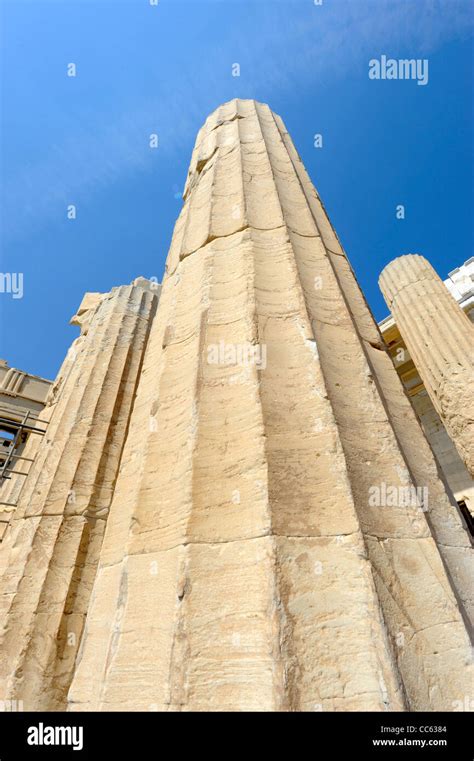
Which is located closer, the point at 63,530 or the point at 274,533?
the point at 274,533

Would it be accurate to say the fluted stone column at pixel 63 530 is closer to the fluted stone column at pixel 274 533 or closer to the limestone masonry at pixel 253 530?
the limestone masonry at pixel 253 530

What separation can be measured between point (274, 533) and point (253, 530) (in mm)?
112

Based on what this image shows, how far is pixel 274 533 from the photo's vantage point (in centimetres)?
189

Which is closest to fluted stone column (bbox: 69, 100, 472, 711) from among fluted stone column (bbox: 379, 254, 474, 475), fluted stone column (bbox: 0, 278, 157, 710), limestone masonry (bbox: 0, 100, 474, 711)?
limestone masonry (bbox: 0, 100, 474, 711)

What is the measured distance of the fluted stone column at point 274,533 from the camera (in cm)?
161

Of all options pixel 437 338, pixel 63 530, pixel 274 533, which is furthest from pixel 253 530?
pixel 437 338

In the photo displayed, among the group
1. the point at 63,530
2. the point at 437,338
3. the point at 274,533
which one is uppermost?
the point at 437,338

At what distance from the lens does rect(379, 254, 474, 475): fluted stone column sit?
6574 mm

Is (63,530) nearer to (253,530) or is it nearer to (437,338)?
(253,530)

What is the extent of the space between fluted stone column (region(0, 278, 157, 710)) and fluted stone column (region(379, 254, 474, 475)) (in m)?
5.15

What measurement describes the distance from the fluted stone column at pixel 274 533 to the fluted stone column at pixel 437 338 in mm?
4123

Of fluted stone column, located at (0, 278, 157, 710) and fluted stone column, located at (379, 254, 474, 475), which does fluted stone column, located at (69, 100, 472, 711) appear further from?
fluted stone column, located at (379, 254, 474, 475)
